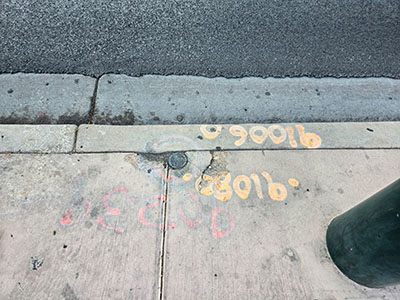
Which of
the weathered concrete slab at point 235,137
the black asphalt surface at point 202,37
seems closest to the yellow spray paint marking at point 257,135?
the weathered concrete slab at point 235,137

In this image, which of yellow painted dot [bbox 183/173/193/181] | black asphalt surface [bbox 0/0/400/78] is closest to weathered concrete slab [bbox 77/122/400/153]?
yellow painted dot [bbox 183/173/193/181]

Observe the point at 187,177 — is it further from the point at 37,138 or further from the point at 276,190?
the point at 37,138

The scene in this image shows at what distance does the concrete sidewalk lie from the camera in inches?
96.3

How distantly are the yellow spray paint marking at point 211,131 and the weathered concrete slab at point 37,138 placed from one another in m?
1.32

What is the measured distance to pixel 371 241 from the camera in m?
2.02

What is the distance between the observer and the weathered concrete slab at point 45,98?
11.3ft

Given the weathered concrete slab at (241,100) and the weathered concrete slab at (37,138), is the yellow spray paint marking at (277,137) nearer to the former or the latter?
the weathered concrete slab at (241,100)

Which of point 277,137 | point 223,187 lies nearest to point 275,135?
point 277,137

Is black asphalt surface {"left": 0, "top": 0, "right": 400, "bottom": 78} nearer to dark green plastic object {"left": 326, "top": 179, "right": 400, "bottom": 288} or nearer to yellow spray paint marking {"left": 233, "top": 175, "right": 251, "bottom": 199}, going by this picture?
yellow spray paint marking {"left": 233, "top": 175, "right": 251, "bottom": 199}

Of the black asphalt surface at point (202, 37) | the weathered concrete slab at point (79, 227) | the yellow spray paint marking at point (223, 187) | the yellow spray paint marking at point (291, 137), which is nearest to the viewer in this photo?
the weathered concrete slab at point (79, 227)

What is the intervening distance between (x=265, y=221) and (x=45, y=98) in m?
2.73

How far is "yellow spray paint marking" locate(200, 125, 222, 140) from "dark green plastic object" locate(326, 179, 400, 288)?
4.56 feet

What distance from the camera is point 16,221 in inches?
106

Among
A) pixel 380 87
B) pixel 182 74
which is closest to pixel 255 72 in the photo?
pixel 182 74
